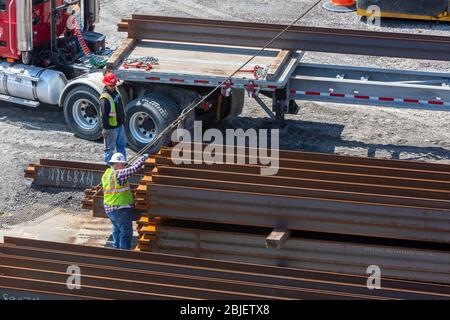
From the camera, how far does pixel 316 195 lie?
1127cm

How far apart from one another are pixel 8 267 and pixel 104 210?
2296mm

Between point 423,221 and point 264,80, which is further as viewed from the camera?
point 264,80

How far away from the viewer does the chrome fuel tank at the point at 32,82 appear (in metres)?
16.7

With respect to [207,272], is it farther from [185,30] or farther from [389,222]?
[185,30]

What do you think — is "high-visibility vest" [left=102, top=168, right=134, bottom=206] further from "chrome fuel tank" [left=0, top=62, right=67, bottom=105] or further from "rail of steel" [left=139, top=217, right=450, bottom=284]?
"chrome fuel tank" [left=0, top=62, right=67, bottom=105]

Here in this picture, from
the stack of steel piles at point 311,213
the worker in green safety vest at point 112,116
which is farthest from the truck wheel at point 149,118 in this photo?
the stack of steel piles at point 311,213

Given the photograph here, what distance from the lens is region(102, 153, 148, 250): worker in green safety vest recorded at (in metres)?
12.1

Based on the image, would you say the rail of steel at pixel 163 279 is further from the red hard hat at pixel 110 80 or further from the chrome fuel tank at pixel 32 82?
the chrome fuel tank at pixel 32 82

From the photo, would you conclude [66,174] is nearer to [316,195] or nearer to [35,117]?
[35,117]

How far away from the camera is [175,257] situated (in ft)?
35.0

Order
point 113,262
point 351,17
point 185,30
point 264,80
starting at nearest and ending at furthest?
1. point 113,262
2. point 264,80
3. point 185,30
4. point 351,17

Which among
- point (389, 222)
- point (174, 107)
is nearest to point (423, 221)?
point (389, 222)

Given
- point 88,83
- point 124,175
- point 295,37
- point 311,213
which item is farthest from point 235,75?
point 311,213
